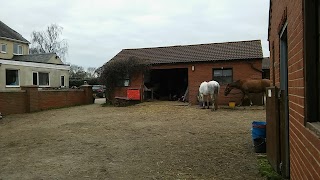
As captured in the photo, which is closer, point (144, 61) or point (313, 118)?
point (313, 118)

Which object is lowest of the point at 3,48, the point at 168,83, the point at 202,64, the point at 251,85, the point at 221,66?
the point at 251,85

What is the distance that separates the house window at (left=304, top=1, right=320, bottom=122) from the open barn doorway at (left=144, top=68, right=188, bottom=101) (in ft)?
80.9

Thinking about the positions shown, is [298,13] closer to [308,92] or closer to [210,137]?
[308,92]

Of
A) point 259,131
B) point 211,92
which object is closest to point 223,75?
point 211,92

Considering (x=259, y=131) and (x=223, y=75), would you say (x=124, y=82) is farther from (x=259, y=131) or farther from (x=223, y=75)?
(x=259, y=131)

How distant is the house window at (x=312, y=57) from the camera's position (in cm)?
273

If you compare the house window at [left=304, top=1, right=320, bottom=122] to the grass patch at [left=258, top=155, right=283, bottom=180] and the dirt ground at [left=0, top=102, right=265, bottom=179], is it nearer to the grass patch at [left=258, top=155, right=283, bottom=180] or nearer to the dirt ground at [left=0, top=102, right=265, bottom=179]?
the grass patch at [left=258, top=155, right=283, bottom=180]

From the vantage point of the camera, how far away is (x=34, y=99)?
20078 millimetres

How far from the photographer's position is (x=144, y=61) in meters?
25.1

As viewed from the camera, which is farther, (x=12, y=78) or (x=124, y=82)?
(x=12, y=78)

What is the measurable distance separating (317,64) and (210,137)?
24.0 feet

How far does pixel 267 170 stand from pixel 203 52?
19648 mm

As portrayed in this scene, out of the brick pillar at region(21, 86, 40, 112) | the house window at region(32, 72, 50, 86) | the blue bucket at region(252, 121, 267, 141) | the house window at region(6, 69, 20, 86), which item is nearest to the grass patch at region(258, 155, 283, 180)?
the blue bucket at region(252, 121, 267, 141)

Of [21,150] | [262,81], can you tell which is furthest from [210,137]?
[262,81]
